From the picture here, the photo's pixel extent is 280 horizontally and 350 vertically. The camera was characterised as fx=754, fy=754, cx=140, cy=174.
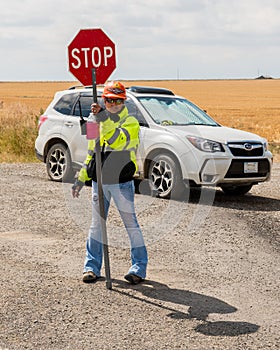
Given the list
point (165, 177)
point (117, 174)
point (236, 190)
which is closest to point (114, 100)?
point (117, 174)

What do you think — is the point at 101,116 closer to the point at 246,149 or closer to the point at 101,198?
the point at 101,198

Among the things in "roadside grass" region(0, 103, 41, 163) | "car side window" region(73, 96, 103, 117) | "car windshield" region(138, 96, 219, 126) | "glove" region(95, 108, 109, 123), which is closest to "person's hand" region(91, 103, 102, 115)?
"glove" region(95, 108, 109, 123)

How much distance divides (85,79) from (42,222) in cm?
333

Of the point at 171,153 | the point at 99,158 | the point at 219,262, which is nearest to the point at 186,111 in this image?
the point at 171,153

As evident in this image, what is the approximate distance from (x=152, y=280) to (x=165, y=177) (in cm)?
450

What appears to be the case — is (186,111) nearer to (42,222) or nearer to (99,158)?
(42,222)

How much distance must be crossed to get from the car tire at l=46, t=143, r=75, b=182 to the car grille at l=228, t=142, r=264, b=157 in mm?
2991

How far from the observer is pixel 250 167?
37.2ft

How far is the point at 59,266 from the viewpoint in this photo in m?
7.40

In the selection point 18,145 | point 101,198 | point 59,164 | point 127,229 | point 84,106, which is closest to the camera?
point 101,198

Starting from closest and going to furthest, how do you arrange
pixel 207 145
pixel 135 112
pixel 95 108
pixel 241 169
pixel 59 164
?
pixel 95 108
pixel 207 145
pixel 241 169
pixel 135 112
pixel 59 164

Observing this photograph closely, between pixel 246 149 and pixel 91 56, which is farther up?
pixel 91 56

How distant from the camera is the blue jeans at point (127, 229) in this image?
671 centimetres

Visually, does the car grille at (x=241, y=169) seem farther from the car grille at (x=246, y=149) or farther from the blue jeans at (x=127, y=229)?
the blue jeans at (x=127, y=229)
